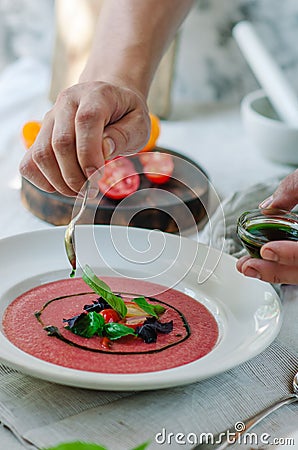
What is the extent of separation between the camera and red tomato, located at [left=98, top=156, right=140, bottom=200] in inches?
57.9

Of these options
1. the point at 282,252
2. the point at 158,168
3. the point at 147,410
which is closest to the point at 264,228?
the point at 282,252

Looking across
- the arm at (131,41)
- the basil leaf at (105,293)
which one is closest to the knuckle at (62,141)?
the basil leaf at (105,293)

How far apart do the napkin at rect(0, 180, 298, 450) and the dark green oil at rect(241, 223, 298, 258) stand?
175mm

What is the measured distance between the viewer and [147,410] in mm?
1001

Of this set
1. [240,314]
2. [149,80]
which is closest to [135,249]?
[240,314]

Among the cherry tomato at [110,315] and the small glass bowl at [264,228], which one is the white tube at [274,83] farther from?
the cherry tomato at [110,315]

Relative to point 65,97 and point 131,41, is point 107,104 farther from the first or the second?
point 131,41

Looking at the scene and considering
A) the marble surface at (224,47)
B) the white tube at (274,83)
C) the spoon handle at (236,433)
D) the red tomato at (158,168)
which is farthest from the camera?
the marble surface at (224,47)

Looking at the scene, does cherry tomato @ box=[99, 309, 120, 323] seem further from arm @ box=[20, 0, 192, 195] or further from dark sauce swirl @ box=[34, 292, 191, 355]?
arm @ box=[20, 0, 192, 195]

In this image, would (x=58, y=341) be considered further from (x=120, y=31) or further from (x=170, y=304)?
(x=120, y=31)

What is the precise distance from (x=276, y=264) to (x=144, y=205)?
521 millimetres

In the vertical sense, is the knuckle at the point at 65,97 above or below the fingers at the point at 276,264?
above

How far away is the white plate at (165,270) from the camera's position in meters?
1.14

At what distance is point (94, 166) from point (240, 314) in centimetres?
33
